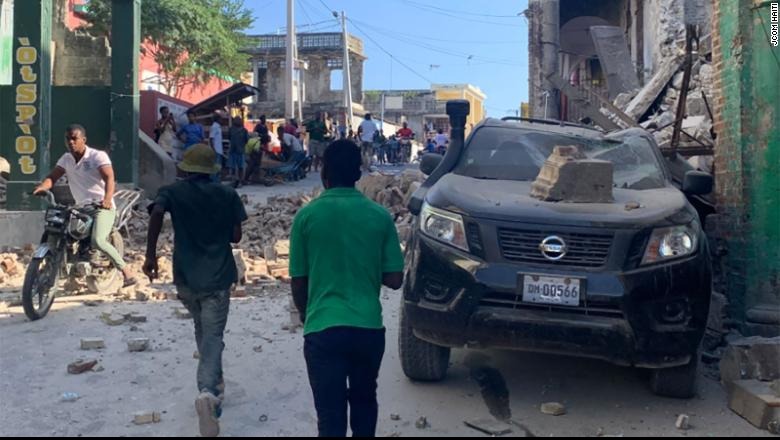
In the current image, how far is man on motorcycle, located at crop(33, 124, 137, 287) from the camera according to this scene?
7473 millimetres

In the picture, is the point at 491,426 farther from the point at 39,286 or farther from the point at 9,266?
the point at 9,266

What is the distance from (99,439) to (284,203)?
409 inches

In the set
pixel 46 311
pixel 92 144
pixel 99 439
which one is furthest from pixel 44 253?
pixel 92 144

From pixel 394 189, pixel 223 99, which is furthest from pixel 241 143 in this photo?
pixel 394 189

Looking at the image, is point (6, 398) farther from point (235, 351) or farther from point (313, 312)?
point (313, 312)

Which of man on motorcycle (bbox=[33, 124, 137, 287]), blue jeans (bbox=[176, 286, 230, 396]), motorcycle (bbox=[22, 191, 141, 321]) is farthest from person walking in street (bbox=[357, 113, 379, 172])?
blue jeans (bbox=[176, 286, 230, 396])

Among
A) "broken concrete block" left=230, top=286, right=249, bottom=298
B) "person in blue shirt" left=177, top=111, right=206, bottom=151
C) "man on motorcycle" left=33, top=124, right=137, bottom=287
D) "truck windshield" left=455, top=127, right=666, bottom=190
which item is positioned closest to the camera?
"truck windshield" left=455, top=127, right=666, bottom=190

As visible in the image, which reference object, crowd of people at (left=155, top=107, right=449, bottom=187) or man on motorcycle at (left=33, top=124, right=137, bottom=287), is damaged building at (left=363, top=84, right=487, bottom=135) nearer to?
crowd of people at (left=155, top=107, right=449, bottom=187)

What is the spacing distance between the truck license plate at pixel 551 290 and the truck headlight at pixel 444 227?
1.52ft

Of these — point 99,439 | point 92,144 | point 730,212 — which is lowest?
point 99,439

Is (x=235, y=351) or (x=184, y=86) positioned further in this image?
(x=184, y=86)

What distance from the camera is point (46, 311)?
7.20 meters

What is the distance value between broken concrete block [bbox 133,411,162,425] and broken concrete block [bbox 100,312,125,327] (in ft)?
8.55

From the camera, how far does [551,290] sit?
4562 mm
